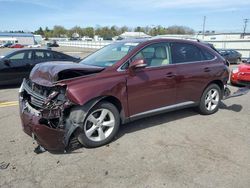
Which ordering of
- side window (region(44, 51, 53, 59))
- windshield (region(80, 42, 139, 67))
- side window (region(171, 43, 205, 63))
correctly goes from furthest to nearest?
side window (region(44, 51, 53, 59)) < side window (region(171, 43, 205, 63)) < windshield (region(80, 42, 139, 67))

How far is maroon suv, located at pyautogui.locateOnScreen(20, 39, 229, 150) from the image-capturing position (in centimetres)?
353

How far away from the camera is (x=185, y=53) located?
16.9ft

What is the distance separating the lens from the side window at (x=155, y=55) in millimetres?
4508

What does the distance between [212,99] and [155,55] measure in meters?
2.07

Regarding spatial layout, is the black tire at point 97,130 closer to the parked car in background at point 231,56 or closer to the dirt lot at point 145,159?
the dirt lot at point 145,159

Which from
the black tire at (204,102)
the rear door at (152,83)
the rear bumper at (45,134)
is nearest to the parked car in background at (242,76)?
the black tire at (204,102)

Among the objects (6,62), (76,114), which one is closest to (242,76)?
(76,114)

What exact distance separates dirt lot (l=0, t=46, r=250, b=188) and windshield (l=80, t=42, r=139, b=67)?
1.38 metres

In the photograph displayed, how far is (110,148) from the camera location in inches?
155

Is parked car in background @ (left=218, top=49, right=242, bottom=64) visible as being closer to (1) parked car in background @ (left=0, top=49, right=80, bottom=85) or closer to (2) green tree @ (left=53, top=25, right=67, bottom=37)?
Answer: (1) parked car in background @ (left=0, top=49, right=80, bottom=85)

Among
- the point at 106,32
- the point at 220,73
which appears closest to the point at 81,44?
the point at 220,73

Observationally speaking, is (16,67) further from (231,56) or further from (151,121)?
(231,56)

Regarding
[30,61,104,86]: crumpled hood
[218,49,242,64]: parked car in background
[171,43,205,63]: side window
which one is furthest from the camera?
[218,49,242,64]: parked car in background

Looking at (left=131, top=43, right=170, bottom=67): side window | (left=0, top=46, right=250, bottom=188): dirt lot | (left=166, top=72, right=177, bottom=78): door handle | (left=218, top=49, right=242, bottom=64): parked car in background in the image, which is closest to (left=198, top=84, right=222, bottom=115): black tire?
(left=0, top=46, right=250, bottom=188): dirt lot
